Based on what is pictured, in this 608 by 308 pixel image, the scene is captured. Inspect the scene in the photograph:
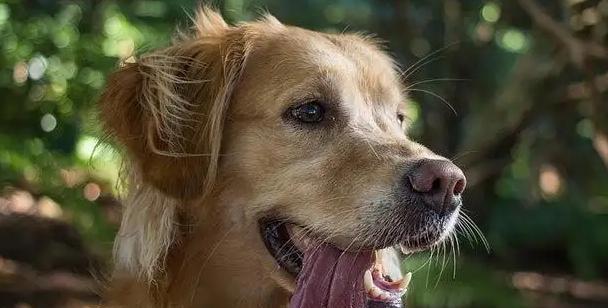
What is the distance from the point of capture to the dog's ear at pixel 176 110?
9.46 ft

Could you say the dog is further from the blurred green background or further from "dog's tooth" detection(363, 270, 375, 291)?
the blurred green background

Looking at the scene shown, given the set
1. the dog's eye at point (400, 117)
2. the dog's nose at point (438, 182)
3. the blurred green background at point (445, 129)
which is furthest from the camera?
the blurred green background at point (445, 129)

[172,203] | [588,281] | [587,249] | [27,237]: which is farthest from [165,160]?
[588,281]

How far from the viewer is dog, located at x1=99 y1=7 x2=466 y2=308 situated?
9.13ft

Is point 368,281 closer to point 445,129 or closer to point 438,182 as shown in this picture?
point 438,182

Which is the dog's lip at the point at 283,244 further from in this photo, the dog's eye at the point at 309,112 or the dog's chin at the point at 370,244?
the dog's eye at the point at 309,112

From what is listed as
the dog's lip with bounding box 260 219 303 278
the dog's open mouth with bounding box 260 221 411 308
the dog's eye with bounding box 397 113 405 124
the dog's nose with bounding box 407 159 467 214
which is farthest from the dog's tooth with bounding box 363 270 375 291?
the dog's eye with bounding box 397 113 405 124

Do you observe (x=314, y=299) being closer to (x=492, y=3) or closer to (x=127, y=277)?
(x=127, y=277)

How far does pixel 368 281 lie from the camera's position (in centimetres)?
290

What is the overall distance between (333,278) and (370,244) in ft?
0.52

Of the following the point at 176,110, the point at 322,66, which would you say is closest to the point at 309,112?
the point at 322,66

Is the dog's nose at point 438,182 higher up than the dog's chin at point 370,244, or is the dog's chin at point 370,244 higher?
the dog's nose at point 438,182

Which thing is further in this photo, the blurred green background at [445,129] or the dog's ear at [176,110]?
the blurred green background at [445,129]

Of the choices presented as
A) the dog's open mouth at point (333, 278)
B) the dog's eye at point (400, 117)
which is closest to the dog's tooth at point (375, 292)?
the dog's open mouth at point (333, 278)
